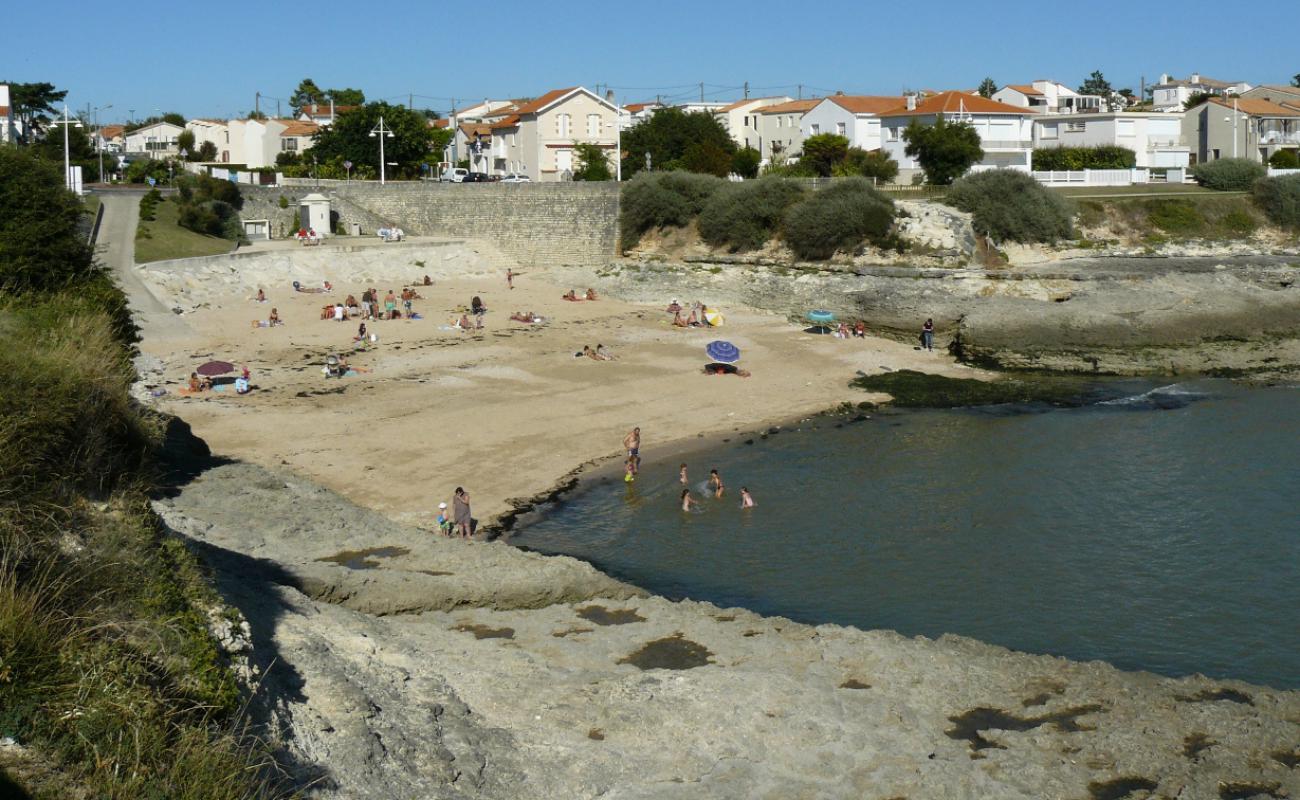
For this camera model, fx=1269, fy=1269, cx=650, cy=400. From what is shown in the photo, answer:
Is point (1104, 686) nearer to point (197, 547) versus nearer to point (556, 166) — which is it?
point (197, 547)

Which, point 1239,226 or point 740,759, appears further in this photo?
point 1239,226

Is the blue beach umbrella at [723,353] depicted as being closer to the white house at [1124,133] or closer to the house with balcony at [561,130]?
the house with balcony at [561,130]

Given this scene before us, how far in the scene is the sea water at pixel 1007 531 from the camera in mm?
16953

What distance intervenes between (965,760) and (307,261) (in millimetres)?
38906

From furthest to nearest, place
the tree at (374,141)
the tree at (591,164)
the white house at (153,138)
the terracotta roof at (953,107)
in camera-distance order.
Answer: the white house at (153,138)
the tree at (374,141)
the terracotta roof at (953,107)
the tree at (591,164)

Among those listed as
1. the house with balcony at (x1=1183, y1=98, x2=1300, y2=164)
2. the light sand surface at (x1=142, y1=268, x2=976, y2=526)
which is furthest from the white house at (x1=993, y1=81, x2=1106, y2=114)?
the light sand surface at (x1=142, y1=268, x2=976, y2=526)

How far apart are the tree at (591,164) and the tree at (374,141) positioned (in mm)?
10015

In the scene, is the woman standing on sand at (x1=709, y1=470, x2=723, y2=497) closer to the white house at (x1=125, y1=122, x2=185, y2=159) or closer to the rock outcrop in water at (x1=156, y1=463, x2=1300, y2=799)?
the rock outcrop in water at (x1=156, y1=463, x2=1300, y2=799)

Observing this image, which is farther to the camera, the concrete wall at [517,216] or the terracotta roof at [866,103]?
the terracotta roof at [866,103]

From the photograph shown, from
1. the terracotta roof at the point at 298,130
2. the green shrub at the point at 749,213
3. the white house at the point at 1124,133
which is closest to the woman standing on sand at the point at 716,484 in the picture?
the green shrub at the point at 749,213

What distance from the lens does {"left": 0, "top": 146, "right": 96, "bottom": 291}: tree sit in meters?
20.1

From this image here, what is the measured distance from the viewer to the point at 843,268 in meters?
45.9

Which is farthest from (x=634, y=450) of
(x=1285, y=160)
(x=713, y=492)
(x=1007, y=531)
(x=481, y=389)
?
(x=1285, y=160)

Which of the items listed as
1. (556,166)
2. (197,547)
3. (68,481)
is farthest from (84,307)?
(556,166)
